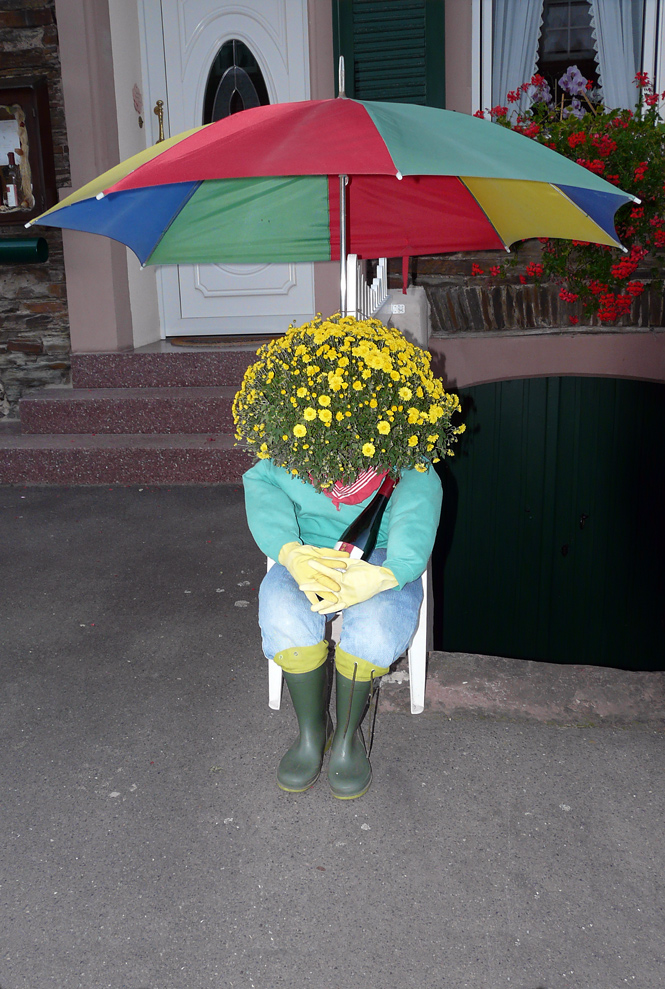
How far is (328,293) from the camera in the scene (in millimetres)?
6109

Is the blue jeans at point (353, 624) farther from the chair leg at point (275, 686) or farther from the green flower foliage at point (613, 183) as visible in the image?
the green flower foliage at point (613, 183)

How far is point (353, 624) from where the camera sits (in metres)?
2.23

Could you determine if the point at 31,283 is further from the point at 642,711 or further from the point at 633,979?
the point at 633,979

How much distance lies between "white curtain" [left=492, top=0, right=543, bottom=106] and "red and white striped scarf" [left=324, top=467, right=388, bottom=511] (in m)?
4.74

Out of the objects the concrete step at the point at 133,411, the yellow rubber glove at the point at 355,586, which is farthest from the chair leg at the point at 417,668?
the concrete step at the point at 133,411

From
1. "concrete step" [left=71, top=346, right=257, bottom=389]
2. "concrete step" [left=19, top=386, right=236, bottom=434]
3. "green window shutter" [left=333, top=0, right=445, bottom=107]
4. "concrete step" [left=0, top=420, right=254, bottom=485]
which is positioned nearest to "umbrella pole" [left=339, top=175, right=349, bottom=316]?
"concrete step" [left=0, top=420, right=254, bottom=485]

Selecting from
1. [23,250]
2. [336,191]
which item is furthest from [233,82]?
[336,191]

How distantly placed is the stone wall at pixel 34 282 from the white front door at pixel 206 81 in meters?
0.84

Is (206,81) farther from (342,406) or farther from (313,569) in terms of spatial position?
(313,569)

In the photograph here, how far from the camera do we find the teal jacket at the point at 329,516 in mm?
2285

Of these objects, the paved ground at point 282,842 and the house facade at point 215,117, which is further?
the house facade at point 215,117

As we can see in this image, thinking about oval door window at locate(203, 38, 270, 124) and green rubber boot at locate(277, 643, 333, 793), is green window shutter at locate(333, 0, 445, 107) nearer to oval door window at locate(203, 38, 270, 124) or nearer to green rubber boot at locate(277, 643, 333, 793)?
oval door window at locate(203, 38, 270, 124)

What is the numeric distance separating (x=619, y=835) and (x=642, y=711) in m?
0.66

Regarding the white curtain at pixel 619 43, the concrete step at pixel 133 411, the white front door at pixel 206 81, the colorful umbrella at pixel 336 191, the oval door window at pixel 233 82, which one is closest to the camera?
the colorful umbrella at pixel 336 191
